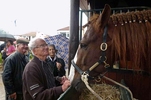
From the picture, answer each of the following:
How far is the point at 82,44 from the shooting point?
1735mm

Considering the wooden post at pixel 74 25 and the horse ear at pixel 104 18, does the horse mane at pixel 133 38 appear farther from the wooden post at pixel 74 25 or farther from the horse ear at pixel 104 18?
the wooden post at pixel 74 25

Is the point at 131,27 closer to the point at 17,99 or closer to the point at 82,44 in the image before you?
the point at 82,44

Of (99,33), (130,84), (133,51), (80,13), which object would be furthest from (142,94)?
(80,13)

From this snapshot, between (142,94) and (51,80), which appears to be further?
(142,94)

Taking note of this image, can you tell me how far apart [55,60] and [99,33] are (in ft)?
6.32

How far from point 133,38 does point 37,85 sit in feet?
3.82

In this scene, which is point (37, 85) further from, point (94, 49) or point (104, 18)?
point (104, 18)

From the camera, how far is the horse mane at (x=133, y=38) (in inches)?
61.7

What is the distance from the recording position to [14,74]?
2898 millimetres

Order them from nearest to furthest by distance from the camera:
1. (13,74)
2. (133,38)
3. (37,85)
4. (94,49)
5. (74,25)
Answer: (133,38) → (94,49) → (37,85) → (13,74) → (74,25)

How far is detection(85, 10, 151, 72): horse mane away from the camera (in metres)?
1.57

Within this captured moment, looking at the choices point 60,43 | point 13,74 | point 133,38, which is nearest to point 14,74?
point 13,74

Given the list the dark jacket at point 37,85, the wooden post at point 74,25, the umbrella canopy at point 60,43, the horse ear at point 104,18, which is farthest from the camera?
the umbrella canopy at point 60,43

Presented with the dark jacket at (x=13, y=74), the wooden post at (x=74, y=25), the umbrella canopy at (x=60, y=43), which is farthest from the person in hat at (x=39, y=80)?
the umbrella canopy at (x=60, y=43)
